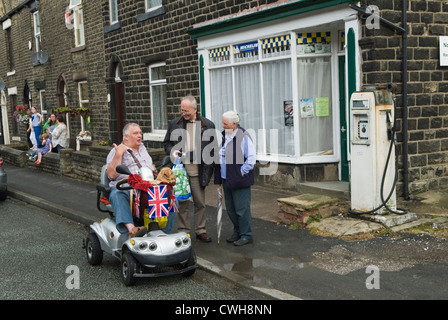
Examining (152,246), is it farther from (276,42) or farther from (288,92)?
(276,42)

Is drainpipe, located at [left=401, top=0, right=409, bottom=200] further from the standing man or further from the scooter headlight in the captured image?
the scooter headlight

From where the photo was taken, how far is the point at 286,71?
1064 centimetres

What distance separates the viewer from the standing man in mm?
7270

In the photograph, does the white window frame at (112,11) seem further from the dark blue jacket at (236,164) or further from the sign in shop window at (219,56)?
the dark blue jacket at (236,164)

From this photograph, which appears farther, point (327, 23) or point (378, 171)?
point (327, 23)

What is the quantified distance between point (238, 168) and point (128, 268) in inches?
78.9

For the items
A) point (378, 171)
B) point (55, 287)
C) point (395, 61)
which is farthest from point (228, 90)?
→ point (55, 287)

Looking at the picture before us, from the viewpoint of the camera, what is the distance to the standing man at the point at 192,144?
7270 millimetres

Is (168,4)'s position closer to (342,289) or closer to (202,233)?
(202,233)

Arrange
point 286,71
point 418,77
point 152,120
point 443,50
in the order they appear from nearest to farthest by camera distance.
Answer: point 418,77
point 443,50
point 286,71
point 152,120

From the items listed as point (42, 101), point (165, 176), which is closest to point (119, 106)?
point (42, 101)

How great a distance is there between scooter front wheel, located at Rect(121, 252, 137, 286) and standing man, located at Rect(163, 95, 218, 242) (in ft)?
5.24

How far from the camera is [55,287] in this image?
593 cm

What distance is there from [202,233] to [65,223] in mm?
3304
